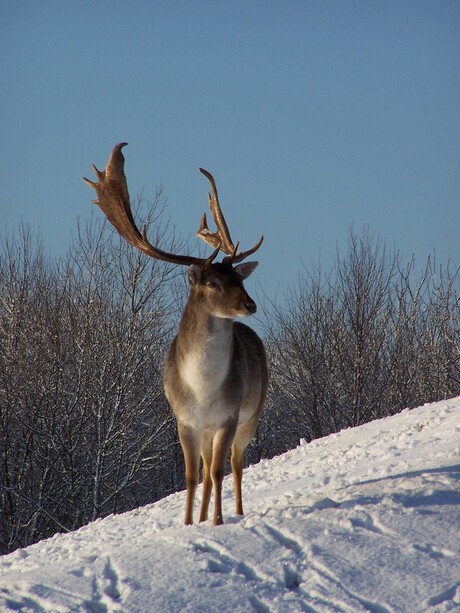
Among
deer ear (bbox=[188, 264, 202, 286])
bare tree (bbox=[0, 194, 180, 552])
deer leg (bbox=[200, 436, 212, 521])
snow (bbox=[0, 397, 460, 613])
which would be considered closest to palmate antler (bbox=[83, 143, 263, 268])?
deer ear (bbox=[188, 264, 202, 286])

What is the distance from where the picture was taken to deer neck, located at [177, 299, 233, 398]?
276 inches

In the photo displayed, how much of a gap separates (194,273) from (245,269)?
1.70 feet

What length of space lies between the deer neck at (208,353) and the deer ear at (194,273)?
20 cm

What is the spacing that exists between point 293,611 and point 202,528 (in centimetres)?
145

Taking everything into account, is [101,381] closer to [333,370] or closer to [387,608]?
[333,370]

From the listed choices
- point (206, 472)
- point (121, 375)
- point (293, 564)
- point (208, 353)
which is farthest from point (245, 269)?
point (121, 375)

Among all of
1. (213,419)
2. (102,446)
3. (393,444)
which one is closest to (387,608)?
(213,419)

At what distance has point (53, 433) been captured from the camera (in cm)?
2258

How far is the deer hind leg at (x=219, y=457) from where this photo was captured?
276 inches

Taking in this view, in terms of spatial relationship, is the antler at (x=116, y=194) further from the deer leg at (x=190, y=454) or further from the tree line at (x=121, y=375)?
the tree line at (x=121, y=375)

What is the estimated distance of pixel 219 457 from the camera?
7152mm

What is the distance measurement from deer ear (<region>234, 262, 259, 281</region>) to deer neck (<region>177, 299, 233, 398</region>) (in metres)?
0.48

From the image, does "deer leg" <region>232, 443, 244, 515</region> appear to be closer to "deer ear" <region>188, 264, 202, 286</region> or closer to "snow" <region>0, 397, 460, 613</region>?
"snow" <region>0, 397, 460, 613</region>

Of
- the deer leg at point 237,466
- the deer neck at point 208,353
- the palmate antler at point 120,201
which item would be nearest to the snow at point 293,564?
the deer leg at point 237,466
